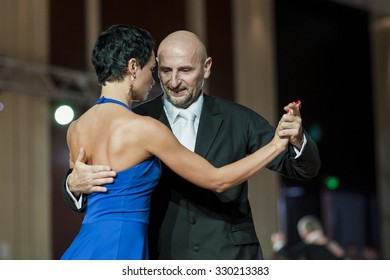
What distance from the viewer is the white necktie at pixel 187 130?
7.61ft

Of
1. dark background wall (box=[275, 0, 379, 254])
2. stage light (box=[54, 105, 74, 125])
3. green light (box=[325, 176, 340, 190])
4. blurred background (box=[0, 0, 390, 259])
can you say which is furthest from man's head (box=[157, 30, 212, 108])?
green light (box=[325, 176, 340, 190])

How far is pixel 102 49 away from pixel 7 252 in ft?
15.5

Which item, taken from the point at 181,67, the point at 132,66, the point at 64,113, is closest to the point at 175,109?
the point at 181,67

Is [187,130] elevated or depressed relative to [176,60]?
depressed

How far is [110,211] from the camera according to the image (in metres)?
2.10

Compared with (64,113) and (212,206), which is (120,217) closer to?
(212,206)

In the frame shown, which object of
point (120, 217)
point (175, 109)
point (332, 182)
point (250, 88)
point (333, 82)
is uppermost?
point (333, 82)

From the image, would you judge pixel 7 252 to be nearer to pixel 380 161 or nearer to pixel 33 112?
pixel 33 112

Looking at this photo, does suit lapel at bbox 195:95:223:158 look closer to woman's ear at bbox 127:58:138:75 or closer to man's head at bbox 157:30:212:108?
man's head at bbox 157:30:212:108

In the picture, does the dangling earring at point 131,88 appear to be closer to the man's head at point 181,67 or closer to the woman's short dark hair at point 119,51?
the woman's short dark hair at point 119,51

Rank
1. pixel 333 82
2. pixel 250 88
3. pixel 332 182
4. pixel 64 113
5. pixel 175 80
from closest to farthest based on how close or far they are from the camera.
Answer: pixel 175 80, pixel 64 113, pixel 250 88, pixel 333 82, pixel 332 182

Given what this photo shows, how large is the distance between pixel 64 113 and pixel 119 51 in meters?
4.61

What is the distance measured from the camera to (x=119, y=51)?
2.12 m
